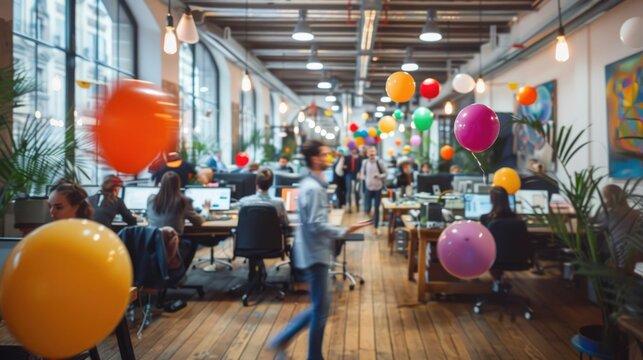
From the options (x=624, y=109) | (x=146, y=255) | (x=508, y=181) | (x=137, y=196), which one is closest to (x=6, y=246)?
(x=146, y=255)

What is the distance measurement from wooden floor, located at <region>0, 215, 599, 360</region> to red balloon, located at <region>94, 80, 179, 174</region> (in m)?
1.78

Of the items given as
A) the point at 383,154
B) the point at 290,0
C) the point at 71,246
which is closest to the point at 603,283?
the point at 71,246

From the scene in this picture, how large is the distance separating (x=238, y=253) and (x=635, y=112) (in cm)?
456

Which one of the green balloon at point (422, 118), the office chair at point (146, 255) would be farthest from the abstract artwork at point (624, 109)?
the office chair at point (146, 255)

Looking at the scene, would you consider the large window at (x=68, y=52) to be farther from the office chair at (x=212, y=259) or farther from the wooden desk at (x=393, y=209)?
the wooden desk at (x=393, y=209)

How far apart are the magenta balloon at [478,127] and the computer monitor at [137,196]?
3693 mm

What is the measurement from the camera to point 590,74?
680cm

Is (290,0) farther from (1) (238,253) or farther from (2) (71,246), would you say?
(2) (71,246)

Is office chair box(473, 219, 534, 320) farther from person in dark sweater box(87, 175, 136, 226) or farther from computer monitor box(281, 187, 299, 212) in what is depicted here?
person in dark sweater box(87, 175, 136, 226)

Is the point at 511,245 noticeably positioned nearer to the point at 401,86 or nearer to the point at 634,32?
the point at 401,86

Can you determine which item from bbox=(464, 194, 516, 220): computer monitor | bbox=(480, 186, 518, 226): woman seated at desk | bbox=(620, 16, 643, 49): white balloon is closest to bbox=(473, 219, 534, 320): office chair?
bbox=(480, 186, 518, 226): woman seated at desk

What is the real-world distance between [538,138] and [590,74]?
1.98 metres

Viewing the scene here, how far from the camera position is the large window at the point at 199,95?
1027 centimetres

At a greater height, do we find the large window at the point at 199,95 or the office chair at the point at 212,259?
the large window at the point at 199,95
